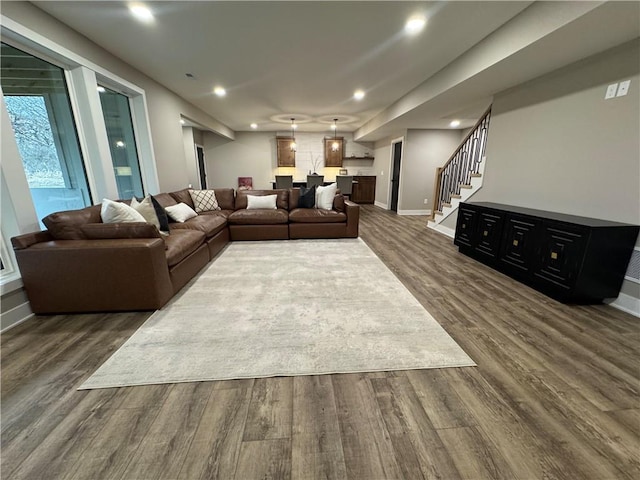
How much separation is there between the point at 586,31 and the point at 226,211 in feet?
15.6

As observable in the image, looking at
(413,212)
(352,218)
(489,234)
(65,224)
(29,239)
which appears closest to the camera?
(29,239)

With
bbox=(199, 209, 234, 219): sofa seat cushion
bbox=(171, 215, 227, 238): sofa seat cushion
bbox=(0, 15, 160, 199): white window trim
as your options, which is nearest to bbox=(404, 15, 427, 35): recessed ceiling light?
bbox=(171, 215, 227, 238): sofa seat cushion

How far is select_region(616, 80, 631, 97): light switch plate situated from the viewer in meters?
2.22

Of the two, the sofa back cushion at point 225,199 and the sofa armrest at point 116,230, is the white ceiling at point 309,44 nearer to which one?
the sofa back cushion at point 225,199

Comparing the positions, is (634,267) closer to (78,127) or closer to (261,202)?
(261,202)

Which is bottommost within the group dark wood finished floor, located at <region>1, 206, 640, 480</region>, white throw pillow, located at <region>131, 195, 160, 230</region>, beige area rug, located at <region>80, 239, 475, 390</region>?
dark wood finished floor, located at <region>1, 206, 640, 480</region>

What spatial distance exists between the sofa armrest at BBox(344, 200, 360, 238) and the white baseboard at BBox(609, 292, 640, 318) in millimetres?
3080

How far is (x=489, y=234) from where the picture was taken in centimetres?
326

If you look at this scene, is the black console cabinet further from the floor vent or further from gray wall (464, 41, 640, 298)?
gray wall (464, 41, 640, 298)

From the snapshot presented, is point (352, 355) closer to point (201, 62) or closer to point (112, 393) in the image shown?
point (112, 393)

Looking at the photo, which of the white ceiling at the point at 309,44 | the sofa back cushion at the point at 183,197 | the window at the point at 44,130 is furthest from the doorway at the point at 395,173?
the window at the point at 44,130

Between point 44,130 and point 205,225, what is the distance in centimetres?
172

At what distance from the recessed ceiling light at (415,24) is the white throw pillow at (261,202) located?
122 inches

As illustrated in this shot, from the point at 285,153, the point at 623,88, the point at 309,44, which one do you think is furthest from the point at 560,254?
the point at 285,153
